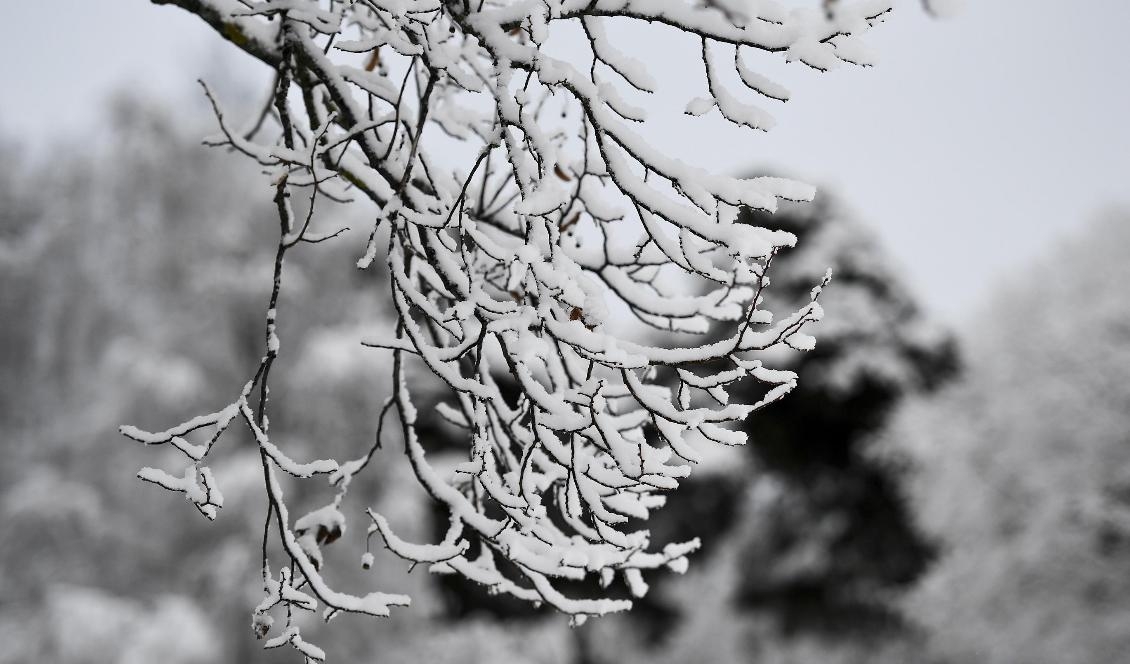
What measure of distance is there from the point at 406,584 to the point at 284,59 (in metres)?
8.41

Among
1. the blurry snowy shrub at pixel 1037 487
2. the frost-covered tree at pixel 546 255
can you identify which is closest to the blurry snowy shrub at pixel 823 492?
the blurry snowy shrub at pixel 1037 487

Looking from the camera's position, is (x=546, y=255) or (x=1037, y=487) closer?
(x=546, y=255)

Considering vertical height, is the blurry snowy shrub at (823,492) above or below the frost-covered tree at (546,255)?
→ above

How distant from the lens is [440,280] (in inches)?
70.6

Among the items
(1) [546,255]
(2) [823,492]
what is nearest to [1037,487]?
(2) [823,492]

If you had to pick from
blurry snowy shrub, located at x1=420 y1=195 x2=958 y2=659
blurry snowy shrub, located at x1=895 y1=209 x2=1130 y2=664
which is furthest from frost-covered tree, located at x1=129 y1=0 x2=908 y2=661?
blurry snowy shrub, located at x1=420 y1=195 x2=958 y2=659

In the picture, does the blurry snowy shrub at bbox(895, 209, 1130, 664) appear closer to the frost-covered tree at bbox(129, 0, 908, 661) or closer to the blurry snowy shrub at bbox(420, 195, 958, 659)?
the blurry snowy shrub at bbox(420, 195, 958, 659)

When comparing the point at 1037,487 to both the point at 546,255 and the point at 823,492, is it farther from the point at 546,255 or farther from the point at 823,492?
the point at 546,255

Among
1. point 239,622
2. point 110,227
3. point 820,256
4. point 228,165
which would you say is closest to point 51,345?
point 110,227

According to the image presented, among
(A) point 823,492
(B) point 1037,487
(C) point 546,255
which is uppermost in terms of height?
(A) point 823,492

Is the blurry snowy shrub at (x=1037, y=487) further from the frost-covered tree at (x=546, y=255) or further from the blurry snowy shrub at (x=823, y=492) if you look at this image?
the frost-covered tree at (x=546, y=255)

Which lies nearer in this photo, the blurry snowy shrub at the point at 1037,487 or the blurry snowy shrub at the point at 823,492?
the blurry snowy shrub at the point at 1037,487

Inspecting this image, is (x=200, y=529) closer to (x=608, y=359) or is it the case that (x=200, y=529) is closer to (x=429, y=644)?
(x=429, y=644)

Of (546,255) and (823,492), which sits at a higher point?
(823,492)
